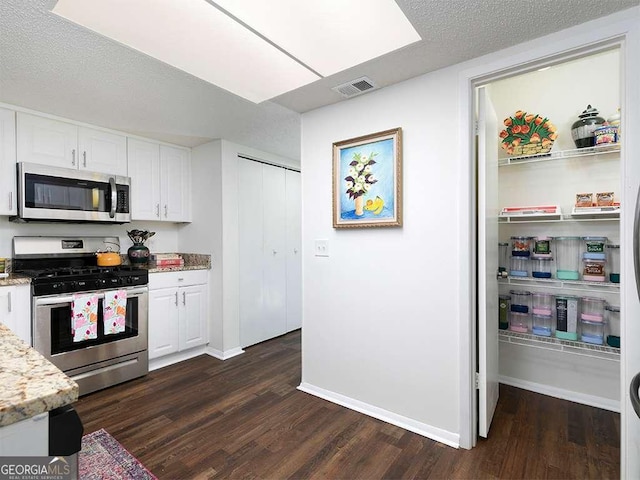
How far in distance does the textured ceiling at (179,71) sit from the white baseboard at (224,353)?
7.20ft

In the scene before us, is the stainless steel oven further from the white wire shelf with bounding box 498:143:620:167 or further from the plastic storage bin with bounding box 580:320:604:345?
the plastic storage bin with bounding box 580:320:604:345

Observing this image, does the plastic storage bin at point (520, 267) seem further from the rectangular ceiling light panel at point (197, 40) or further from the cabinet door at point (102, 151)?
the cabinet door at point (102, 151)

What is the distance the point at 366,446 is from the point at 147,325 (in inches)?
84.6

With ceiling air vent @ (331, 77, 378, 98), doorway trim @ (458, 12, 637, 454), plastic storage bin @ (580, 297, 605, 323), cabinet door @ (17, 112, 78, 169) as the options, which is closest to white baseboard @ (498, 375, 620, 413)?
plastic storage bin @ (580, 297, 605, 323)

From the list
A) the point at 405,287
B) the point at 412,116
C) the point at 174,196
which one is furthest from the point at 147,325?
the point at 412,116

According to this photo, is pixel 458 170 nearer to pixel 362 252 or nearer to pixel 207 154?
pixel 362 252

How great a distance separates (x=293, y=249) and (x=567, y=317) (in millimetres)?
2906

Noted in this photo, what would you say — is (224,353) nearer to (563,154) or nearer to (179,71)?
(179,71)

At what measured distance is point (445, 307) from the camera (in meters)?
1.97

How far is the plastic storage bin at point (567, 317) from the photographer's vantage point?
2314mm

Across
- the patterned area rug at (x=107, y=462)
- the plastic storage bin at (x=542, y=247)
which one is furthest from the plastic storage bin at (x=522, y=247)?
the patterned area rug at (x=107, y=462)

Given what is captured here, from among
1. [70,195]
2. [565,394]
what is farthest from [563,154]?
[70,195]

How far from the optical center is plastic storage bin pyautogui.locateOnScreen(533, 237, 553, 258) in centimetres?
245
